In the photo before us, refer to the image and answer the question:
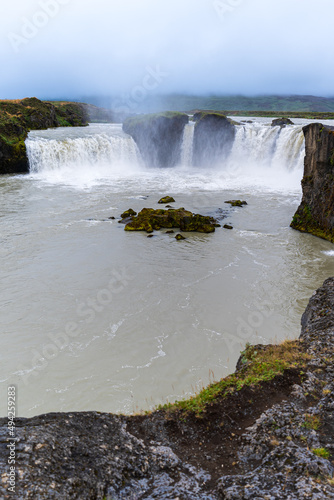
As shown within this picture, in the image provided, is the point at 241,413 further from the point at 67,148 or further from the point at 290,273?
the point at 67,148

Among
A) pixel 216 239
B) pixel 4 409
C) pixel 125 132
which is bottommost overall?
pixel 4 409

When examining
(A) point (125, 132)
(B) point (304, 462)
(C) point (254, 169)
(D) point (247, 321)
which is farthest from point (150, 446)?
(A) point (125, 132)

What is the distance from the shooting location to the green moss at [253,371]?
5.82 meters

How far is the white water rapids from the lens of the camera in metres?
8.94

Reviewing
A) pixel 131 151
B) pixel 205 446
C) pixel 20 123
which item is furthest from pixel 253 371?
pixel 20 123

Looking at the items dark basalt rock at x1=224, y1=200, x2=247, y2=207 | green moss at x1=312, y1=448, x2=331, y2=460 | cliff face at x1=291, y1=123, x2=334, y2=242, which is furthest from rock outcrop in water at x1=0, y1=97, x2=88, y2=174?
green moss at x1=312, y1=448, x2=331, y2=460

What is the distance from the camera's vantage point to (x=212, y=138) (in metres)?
49.1

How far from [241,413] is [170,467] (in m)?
1.64

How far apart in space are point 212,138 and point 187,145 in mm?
4260

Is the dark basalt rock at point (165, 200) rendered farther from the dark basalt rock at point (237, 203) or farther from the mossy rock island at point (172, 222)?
the dark basalt rock at point (237, 203)

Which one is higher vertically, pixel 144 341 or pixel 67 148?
pixel 67 148

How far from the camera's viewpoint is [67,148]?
42.8 meters

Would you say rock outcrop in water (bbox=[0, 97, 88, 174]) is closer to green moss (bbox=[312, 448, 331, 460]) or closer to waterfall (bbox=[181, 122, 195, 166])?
waterfall (bbox=[181, 122, 195, 166])

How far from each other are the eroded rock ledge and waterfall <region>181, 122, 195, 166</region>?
4790cm
